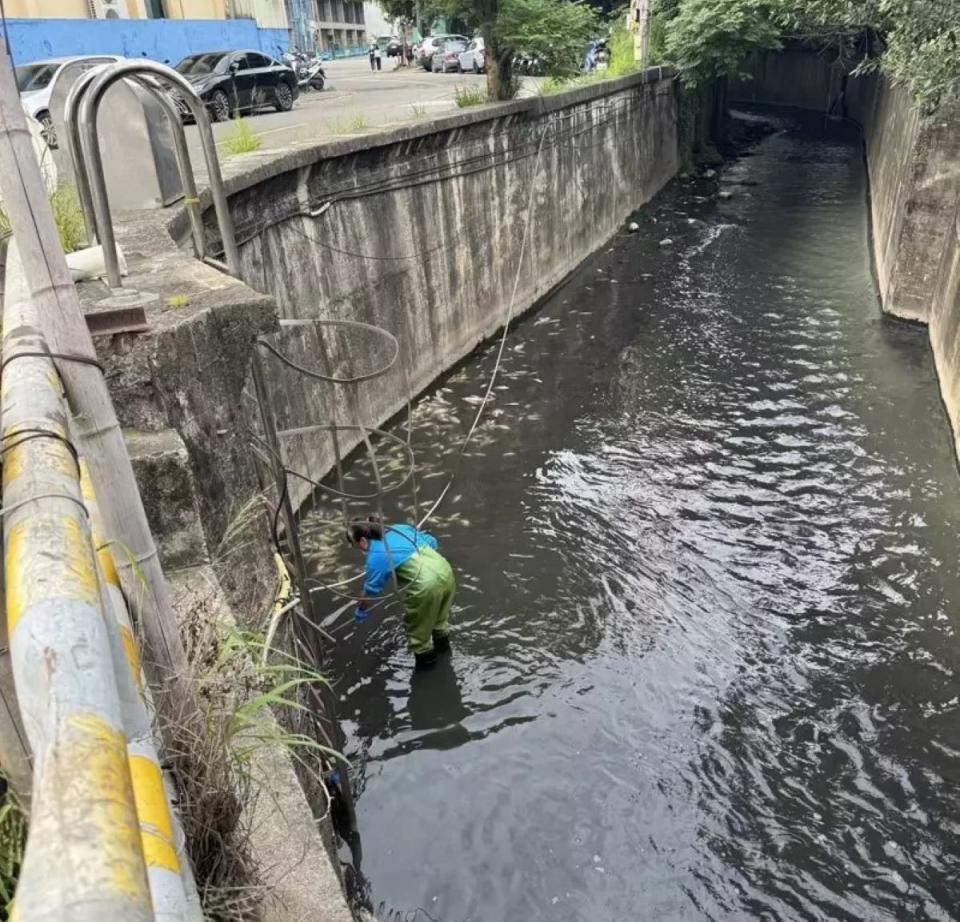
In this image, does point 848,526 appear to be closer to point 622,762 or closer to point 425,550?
point 622,762

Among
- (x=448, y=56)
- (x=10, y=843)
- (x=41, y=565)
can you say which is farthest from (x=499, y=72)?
(x=448, y=56)

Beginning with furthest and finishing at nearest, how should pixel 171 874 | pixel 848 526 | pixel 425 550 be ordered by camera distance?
pixel 848 526
pixel 425 550
pixel 171 874

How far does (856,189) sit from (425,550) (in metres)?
20.6

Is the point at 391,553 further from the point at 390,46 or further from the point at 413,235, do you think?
the point at 390,46

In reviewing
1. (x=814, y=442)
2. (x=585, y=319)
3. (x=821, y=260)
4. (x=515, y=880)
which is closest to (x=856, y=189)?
(x=821, y=260)

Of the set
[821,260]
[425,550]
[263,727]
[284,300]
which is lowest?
[821,260]

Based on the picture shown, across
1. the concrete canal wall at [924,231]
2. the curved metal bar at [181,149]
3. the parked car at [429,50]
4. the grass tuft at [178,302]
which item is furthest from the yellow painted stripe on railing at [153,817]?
the parked car at [429,50]

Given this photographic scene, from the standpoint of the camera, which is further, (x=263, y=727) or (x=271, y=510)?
(x=271, y=510)

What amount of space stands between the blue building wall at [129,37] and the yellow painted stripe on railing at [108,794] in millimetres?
19516

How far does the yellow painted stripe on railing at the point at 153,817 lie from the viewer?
1.07 m

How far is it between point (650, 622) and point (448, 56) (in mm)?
30265

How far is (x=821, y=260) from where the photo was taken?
644 inches

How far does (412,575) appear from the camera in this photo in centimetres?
592

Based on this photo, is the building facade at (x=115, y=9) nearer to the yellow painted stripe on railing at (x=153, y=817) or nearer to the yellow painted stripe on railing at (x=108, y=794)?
the yellow painted stripe on railing at (x=153, y=817)
